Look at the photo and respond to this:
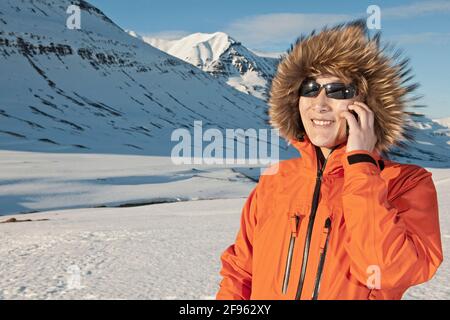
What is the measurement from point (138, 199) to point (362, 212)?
1014 inches

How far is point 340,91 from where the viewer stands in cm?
224

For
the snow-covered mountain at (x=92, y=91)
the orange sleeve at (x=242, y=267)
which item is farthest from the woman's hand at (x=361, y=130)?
the snow-covered mountain at (x=92, y=91)

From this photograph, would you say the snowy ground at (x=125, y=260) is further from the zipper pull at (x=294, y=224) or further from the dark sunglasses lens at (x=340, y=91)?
the dark sunglasses lens at (x=340, y=91)

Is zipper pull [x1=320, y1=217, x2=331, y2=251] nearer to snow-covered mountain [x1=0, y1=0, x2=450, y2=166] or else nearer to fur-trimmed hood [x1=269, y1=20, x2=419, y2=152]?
fur-trimmed hood [x1=269, y1=20, x2=419, y2=152]

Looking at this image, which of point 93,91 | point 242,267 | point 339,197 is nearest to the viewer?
point 339,197

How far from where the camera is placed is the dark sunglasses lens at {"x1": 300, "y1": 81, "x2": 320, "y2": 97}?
2.33m

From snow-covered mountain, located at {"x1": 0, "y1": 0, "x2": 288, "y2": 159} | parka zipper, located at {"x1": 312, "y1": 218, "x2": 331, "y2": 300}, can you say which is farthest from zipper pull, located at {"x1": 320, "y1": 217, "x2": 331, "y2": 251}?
snow-covered mountain, located at {"x1": 0, "y1": 0, "x2": 288, "y2": 159}

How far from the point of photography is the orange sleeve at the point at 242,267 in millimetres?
2462

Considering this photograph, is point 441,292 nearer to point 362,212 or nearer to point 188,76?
point 362,212

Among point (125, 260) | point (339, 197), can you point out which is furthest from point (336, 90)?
point (125, 260)

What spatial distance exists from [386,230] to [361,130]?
0.50m

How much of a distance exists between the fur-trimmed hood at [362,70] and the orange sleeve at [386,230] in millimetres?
410

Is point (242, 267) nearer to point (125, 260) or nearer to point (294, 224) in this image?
point (294, 224)
